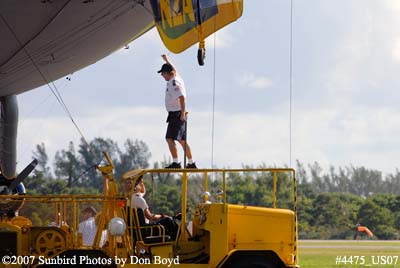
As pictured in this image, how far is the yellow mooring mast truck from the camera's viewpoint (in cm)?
1420

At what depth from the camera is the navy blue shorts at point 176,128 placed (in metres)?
16.5

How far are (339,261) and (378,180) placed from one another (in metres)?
54.6

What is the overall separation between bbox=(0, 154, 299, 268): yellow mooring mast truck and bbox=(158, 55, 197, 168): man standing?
5.19 ft

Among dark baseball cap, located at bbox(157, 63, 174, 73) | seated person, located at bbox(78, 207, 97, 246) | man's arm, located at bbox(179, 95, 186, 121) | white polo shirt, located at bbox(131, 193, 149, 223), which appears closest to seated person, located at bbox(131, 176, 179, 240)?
white polo shirt, located at bbox(131, 193, 149, 223)

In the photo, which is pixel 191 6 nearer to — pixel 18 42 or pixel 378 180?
pixel 18 42

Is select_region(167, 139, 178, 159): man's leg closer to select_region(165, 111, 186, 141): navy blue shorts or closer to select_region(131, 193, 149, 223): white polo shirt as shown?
select_region(165, 111, 186, 141): navy blue shorts

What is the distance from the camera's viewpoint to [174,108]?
Answer: 1661 centimetres

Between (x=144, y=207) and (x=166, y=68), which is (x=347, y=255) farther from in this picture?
(x=144, y=207)

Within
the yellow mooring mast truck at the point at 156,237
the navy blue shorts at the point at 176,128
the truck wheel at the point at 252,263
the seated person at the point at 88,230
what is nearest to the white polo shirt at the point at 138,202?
the yellow mooring mast truck at the point at 156,237

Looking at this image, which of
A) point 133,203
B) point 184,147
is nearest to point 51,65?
point 184,147

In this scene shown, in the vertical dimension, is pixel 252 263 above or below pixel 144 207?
below

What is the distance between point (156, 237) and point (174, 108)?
2.76 metres

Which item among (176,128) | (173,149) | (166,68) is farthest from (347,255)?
(166,68)

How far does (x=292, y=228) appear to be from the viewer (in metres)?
14.5
